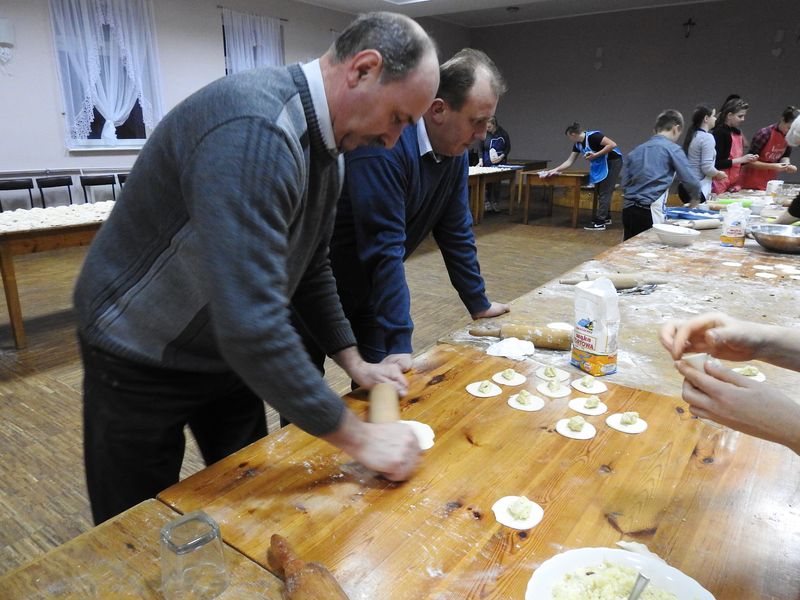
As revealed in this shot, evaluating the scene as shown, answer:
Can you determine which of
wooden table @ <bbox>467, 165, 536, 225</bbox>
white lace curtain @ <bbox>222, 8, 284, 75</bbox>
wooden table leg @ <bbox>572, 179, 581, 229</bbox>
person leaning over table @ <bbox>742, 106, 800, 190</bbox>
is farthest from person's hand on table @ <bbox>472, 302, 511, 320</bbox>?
white lace curtain @ <bbox>222, 8, 284, 75</bbox>

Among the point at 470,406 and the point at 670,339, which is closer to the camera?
the point at 670,339

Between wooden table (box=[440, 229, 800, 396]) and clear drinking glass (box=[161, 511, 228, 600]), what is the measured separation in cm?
99

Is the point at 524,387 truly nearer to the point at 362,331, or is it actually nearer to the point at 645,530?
the point at 645,530

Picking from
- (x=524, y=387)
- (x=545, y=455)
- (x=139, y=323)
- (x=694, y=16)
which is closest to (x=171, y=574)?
(x=139, y=323)

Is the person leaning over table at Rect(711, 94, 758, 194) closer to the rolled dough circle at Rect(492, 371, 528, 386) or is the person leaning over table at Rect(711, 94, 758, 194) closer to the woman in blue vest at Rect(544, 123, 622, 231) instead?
the woman in blue vest at Rect(544, 123, 622, 231)

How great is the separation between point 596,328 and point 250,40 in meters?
7.83

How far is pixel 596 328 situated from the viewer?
1372 mm

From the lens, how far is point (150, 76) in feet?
22.2

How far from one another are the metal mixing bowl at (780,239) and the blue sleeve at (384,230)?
2.30 meters

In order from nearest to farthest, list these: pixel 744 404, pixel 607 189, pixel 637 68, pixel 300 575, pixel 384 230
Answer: pixel 300 575
pixel 744 404
pixel 384 230
pixel 607 189
pixel 637 68

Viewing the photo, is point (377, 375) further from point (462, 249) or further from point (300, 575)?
point (462, 249)

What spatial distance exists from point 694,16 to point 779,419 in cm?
1121

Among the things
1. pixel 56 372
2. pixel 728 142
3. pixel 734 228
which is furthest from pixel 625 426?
pixel 728 142

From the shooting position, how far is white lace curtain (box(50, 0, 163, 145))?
19.8 feet
